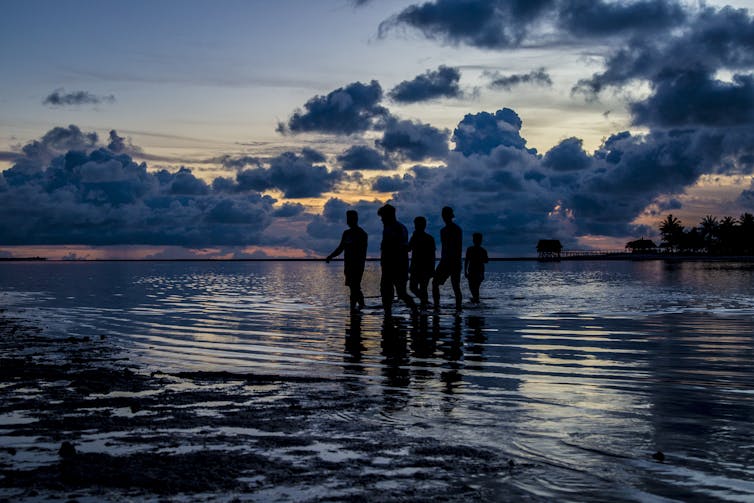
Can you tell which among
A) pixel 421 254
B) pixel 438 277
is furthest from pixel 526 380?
pixel 438 277

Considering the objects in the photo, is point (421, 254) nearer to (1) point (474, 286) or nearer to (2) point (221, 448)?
(1) point (474, 286)

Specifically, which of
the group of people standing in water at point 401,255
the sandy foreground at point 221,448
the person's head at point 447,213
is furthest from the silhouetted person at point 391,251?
the sandy foreground at point 221,448

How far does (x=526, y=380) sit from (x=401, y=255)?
9.25 meters

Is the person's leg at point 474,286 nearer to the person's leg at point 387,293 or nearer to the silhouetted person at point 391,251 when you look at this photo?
the silhouetted person at point 391,251

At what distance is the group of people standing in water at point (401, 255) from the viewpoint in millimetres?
17609

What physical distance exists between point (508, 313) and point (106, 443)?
14819 millimetres

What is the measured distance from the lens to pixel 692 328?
15.1 meters

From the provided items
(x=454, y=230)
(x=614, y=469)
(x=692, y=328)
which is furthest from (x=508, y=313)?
(x=614, y=469)

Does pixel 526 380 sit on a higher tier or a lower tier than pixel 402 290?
lower

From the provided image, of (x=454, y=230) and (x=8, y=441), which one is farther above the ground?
(x=454, y=230)

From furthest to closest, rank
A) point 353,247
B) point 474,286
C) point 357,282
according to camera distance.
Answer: point 474,286 → point 357,282 → point 353,247

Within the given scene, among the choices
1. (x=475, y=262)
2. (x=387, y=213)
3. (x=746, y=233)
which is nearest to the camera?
(x=387, y=213)

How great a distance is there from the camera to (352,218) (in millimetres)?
18328

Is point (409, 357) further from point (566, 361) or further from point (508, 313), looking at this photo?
point (508, 313)
